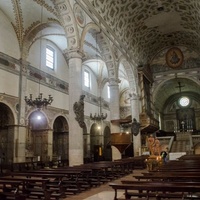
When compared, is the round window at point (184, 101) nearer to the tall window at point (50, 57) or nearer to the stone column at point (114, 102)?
the stone column at point (114, 102)

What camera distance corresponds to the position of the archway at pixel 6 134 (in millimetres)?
13719

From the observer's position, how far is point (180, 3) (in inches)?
643

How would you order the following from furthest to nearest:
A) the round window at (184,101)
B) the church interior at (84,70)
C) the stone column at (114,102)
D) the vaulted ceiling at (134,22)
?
the round window at (184,101) < the stone column at (114,102) < the vaulted ceiling at (134,22) < the church interior at (84,70)

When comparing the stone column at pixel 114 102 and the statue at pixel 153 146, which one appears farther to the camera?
the stone column at pixel 114 102

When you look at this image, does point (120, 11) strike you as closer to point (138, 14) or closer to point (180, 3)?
point (138, 14)

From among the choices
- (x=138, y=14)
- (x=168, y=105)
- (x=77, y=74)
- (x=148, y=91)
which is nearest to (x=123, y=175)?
(x=77, y=74)

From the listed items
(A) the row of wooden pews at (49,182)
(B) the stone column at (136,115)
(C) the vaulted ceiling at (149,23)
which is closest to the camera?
(A) the row of wooden pews at (49,182)

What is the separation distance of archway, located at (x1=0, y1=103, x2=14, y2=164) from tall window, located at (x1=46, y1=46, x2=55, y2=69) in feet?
16.6

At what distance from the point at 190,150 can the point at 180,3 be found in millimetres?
10997

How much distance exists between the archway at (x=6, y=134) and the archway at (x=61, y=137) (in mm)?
5364

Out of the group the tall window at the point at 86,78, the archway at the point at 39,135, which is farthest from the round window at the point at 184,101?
the archway at the point at 39,135

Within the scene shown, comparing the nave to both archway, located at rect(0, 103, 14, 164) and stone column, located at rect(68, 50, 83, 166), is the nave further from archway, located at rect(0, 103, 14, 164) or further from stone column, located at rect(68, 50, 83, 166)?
archway, located at rect(0, 103, 14, 164)

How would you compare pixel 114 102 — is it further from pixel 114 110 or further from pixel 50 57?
pixel 50 57

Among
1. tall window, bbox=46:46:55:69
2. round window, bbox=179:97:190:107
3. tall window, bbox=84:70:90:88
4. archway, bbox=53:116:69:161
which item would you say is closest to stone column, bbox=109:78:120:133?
tall window, bbox=46:46:55:69
